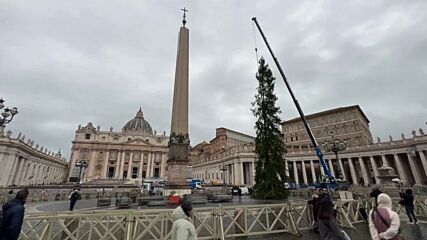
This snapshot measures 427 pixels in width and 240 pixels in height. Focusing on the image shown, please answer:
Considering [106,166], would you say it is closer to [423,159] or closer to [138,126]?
[138,126]

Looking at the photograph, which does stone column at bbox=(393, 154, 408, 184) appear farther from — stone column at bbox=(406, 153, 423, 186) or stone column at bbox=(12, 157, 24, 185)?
stone column at bbox=(12, 157, 24, 185)

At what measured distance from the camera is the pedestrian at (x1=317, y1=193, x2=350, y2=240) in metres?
4.86

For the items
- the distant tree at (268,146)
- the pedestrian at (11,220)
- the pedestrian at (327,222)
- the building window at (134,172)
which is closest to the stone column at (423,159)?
the distant tree at (268,146)

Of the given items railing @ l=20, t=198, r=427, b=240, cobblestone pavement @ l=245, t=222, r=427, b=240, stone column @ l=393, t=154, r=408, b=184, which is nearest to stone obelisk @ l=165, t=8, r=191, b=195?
railing @ l=20, t=198, r=427, b=240

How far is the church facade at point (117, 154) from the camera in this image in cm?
8119

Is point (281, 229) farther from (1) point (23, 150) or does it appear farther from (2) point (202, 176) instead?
(2) point (202, 176)

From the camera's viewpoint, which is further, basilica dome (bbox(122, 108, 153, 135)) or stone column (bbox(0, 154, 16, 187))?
basilica dome (bbox(122, 108, 153, 135))

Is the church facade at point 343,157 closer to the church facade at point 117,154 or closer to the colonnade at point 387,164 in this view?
the colonnade at point 387,164

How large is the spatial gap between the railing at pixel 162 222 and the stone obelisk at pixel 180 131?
744cm

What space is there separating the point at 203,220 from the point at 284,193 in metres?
15.4

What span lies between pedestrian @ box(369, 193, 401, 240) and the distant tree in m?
17.0

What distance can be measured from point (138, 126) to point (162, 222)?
102762 mm

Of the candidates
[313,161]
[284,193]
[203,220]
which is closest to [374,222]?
[203,220]

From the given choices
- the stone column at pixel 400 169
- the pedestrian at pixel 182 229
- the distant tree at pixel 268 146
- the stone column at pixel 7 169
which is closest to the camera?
the pedestrian at pixel 182 229
